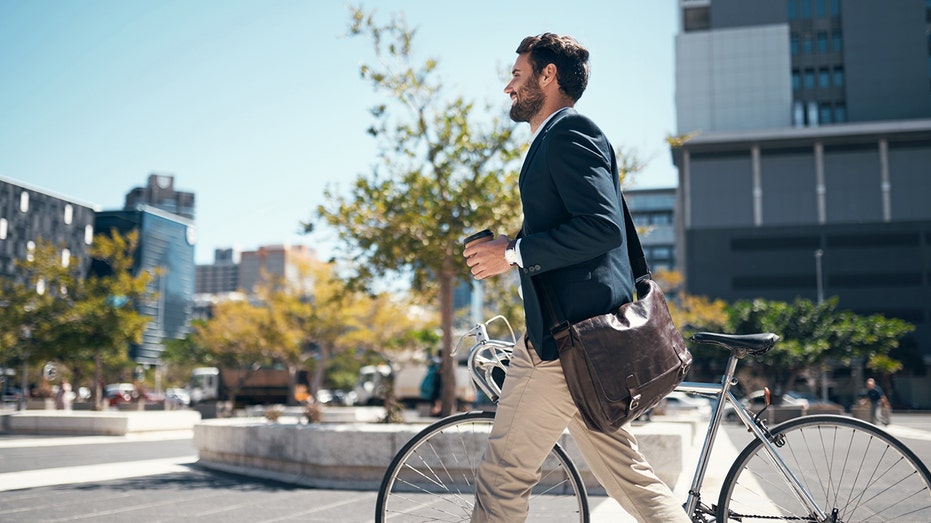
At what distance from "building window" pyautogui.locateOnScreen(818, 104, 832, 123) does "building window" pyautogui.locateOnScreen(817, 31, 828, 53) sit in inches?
205

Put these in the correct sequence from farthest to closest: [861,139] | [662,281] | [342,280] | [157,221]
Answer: [861,139] < [662,281] < [157,221] < [342,280]

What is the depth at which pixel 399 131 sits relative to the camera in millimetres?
10836

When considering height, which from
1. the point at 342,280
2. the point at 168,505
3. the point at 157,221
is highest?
the point at 157,221

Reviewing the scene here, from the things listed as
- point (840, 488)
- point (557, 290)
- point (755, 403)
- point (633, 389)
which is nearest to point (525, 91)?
point (557, 290)

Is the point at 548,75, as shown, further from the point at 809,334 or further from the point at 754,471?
the point at 809,334

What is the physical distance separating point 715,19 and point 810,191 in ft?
63.0

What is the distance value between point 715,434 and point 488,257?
1192mm

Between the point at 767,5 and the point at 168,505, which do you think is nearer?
the point at 168,505

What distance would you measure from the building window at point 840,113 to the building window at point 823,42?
5453 mm

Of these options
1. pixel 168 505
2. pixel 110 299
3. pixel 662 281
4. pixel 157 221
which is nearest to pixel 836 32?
pixel 662 281

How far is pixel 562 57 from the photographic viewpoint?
280cm

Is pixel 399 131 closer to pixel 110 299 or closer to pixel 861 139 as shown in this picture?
pixel 110 299

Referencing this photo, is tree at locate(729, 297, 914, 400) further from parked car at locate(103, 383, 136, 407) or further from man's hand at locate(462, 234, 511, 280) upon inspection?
man's hand at locate(462, 234, 511, 280)

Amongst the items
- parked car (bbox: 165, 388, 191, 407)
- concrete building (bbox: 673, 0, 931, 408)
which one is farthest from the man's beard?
concrete building (bbox: 673, 0, 931, 408)
